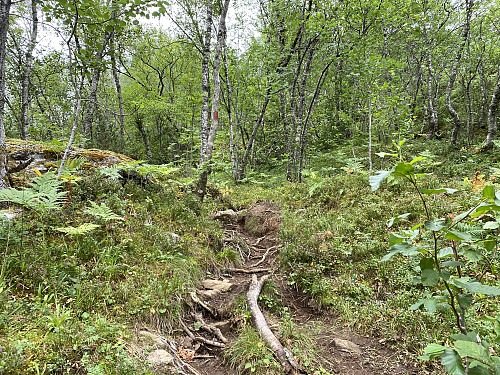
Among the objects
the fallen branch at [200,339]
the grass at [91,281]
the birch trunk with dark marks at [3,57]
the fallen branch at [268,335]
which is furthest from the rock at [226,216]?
the birch trunk with dark marks at [3,57]

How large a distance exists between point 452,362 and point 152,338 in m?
3.20

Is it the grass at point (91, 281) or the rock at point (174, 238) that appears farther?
the rock at point (174, 238)

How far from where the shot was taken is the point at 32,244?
3.78 meters

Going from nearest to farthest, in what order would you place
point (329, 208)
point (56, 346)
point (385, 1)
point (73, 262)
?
point (56, 346), point (73, 262), point (329, 208), point (385, 1)

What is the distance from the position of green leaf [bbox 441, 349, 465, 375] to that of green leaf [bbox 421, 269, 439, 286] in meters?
0.35

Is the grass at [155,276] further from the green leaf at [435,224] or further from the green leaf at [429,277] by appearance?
the green leaf at [435,224]

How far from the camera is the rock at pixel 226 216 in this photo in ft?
27.2

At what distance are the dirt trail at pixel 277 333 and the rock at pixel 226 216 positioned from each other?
171cm

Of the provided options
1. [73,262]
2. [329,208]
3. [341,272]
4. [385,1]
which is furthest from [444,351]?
[385,1]

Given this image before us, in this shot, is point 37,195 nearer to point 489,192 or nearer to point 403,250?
point 403,250

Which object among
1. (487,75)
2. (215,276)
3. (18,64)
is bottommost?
(215,276)

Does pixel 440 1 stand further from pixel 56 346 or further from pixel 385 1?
pixel 56 346

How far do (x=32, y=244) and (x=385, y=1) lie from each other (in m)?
13.3

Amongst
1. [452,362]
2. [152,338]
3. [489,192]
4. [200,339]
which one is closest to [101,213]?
[152,338]
